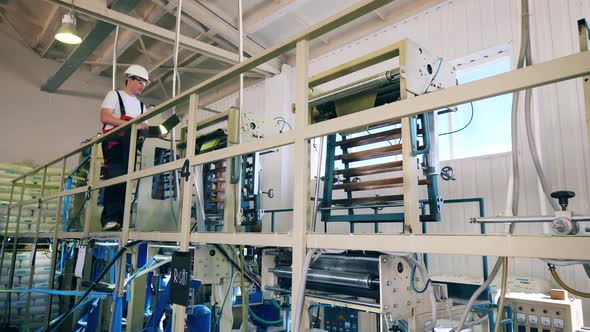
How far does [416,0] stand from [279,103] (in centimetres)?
278

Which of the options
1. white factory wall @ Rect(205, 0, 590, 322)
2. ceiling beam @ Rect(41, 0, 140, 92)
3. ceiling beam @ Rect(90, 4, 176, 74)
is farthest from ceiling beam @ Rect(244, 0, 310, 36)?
white factory wall @ Rect(205, 0, 590, 322)

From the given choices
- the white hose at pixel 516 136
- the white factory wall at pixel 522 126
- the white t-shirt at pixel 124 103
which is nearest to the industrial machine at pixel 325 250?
the white hose at pixel 516 136

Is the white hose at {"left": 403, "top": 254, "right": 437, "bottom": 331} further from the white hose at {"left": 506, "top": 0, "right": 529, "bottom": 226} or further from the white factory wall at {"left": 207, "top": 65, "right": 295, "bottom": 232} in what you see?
the white factory wall at {"left": 207, "top": 65, "right": 295, "bottom": 232}

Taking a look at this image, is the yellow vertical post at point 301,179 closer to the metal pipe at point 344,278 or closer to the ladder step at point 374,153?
the metal pipe at point 344,278

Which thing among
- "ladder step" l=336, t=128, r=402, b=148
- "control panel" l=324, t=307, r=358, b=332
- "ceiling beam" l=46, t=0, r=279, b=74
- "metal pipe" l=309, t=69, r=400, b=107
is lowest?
"control panel" l=324, t=307, r=358, b=332

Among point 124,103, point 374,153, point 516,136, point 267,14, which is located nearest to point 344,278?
point 516,136

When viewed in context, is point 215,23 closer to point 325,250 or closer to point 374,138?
point 374,138

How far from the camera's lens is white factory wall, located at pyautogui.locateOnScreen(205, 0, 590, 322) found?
3.96 meters

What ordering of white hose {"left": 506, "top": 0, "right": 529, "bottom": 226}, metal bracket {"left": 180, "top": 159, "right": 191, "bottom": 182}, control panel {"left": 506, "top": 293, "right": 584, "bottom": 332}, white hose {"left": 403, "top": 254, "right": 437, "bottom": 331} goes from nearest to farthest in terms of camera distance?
white hose {"left": 506, "top": 0, "right": 529, "bottom": 226}, white hose {"left": 403, "top": 254, "right": 437, "bottom": 331}, metal bracket {"left": 180, "top": 159, "right": 191, "bottom": 182}, control panel {"left": 506, "top": 293, "right": 584, "bottom": 332}

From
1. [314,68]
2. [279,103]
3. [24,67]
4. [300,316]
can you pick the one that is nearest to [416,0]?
[314,68]

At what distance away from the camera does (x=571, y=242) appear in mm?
931

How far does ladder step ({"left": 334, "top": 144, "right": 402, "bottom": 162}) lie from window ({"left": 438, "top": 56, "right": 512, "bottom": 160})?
1903mm

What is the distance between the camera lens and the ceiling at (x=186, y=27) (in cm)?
574

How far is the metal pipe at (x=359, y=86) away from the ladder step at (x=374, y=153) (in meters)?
0.43
